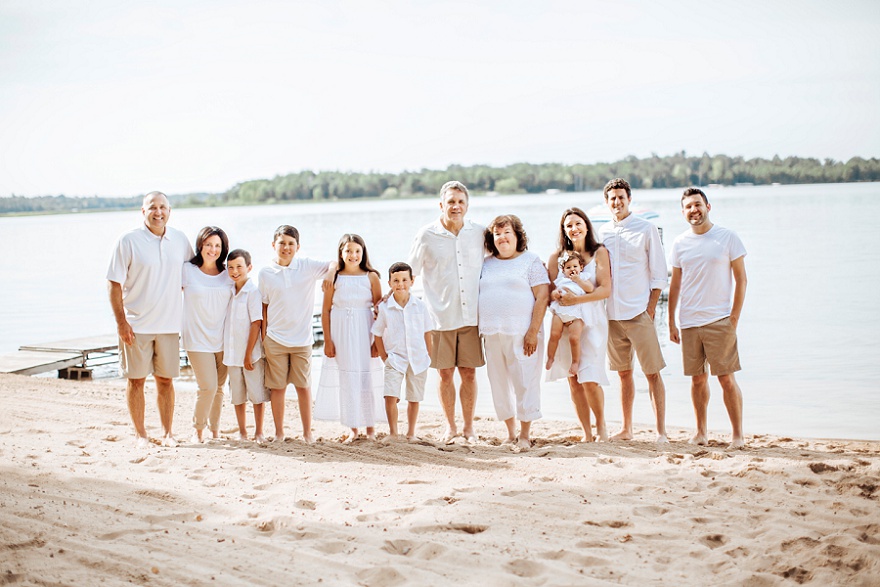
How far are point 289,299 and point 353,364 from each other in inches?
26.6

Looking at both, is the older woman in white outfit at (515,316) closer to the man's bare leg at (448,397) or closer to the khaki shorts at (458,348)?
the khaki shorts at (458,348)

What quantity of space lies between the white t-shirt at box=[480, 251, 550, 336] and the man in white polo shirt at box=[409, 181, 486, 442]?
0.15 metres

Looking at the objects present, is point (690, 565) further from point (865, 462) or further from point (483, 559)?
point (865, 462)

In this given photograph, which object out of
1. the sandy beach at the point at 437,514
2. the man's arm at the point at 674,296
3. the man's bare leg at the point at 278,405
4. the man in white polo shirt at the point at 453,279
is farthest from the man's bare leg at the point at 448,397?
the man's arm at the point at 674,296

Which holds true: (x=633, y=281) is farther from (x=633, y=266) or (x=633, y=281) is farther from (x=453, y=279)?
(x=453, y=279)

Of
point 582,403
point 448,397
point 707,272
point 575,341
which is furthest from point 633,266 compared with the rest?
point 448,397

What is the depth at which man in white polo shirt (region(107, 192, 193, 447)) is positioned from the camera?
249 inches

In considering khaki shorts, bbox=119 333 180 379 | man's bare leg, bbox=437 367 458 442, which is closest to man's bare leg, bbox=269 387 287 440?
khaki shorts, bbox=119 333 180 379

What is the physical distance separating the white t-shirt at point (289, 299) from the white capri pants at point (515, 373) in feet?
4.46

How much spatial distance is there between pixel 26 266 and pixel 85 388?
3506cm

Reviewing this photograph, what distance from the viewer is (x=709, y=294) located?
6.21 m

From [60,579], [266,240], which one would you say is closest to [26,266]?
[266,240]

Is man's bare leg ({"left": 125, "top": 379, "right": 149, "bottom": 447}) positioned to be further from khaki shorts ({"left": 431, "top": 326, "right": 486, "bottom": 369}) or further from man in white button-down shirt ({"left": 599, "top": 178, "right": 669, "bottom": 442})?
man in white button-down shirt ({"left": 599, "top": 178, "right": 669, "bottom": 442})

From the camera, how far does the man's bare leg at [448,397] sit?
6.73m
